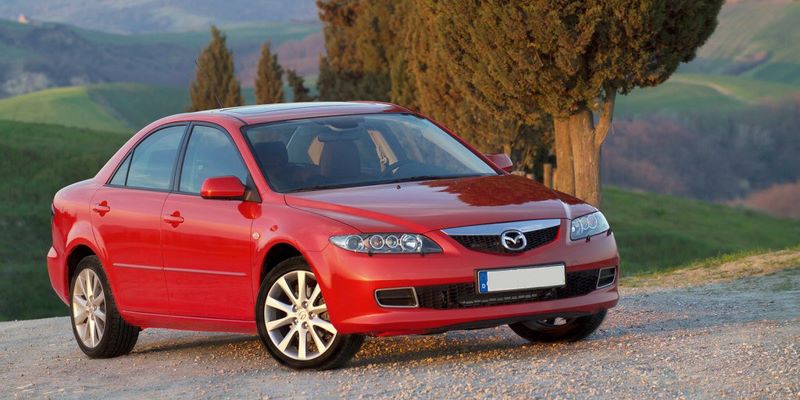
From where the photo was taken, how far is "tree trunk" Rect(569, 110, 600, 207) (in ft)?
60.2

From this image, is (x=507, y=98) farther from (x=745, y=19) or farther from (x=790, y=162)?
(x=745, y=19)

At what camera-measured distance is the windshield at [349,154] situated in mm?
8570

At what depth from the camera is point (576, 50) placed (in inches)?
671

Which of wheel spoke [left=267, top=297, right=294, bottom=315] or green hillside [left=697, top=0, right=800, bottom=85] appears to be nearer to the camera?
wheel spoke [left=267, top=297, right=294, bottom=315]

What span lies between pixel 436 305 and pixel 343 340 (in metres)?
0.59

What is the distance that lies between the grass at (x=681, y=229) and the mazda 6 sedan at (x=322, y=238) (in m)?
32.6

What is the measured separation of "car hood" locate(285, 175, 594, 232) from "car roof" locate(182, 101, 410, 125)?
89 centimetres

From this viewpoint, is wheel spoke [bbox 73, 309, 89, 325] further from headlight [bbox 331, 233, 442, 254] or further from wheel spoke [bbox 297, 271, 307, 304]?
headlight [bbox 331, 233, 442, 254]

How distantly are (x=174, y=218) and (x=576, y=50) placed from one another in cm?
907

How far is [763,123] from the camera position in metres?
125

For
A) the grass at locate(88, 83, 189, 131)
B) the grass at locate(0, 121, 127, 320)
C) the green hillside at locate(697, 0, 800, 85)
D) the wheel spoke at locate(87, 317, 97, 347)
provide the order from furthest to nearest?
1. the green hillside at locate(697, 0, 800, 85)
2. the grass at locate(88, 83, 189, 131)
3. the grass at locate(0, 121, 127, 320)
4. the wheel spoke at locate(87, 317, 97, 347)

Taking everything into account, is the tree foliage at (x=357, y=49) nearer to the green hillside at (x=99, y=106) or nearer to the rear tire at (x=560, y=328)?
the rear tire at (x=560, y=328)

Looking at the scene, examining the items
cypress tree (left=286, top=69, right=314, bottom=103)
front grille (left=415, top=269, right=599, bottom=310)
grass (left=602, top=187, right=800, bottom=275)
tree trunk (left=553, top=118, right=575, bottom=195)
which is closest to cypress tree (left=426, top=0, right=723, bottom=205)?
tree trunk (left=553, top=118, right=575, bottom=195)

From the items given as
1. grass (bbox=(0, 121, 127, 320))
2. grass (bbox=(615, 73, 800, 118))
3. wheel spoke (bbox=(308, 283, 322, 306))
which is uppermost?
wheel spoke (bbox=(308, 283, 322, 306))
